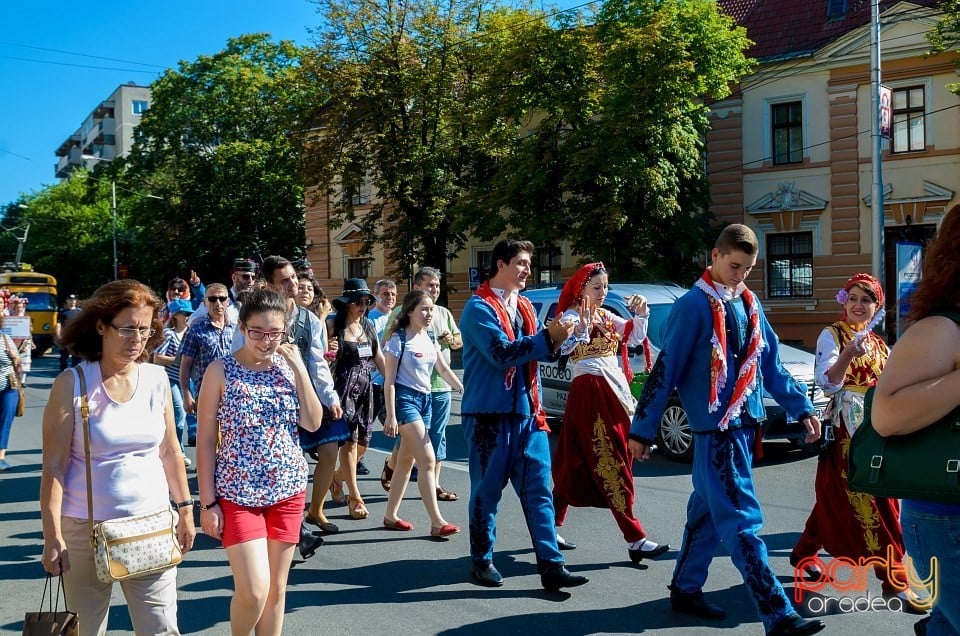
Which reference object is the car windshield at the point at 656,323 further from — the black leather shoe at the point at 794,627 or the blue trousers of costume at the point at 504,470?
the black leather shoe at the point at 794,627

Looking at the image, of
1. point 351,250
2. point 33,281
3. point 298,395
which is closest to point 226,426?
point 298,395

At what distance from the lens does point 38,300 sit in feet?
131

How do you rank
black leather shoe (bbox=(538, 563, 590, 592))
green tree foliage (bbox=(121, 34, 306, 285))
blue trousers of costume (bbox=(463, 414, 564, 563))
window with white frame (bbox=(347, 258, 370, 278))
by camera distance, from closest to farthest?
black leather shoe (bbox=(538, 563, 590, 592)), blue trousers of costume (bbox=(463, 414, 564, 563)), window with white frame (bbox=(347, 258, 370, 278)), green tree foliage (bbox=(121, 34, 306, 285))

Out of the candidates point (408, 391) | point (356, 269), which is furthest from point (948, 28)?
point (356, 269)

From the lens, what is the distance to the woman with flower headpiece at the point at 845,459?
526 cm

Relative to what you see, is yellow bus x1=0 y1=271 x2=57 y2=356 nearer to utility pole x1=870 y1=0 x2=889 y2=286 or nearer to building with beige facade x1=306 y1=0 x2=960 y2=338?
building with beige facade x1=306 y1=0 x2=960 y2=338

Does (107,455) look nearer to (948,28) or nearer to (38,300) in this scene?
(948,28)

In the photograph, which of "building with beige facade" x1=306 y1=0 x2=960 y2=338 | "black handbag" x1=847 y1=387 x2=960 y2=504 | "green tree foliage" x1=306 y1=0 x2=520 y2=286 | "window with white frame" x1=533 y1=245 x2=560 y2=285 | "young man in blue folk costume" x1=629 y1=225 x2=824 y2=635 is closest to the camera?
"black handbag" x1=847 y1=387 x2=960 y2=504

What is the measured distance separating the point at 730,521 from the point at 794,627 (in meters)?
0.55

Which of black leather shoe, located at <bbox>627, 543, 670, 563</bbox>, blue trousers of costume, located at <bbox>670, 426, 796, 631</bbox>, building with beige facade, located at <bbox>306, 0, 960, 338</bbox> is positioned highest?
building with beige facade, located at <bbox>306, 0, 960, 338</bbox>

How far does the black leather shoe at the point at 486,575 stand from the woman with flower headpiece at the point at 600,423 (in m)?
0.98

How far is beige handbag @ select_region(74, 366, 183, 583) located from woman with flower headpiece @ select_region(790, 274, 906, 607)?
3.48 m

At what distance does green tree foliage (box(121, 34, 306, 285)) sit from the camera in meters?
40.6

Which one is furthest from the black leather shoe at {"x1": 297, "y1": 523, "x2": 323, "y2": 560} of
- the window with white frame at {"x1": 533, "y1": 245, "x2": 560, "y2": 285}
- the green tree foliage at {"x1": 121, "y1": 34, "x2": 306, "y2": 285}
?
the green tree foliage at {"x1": 121, "y1": 34, "x2": 306, "y2": 285}
